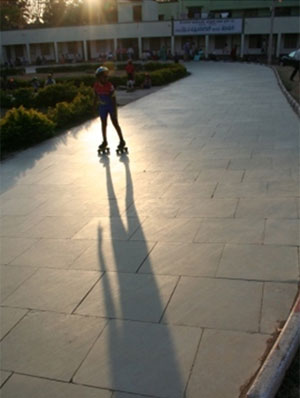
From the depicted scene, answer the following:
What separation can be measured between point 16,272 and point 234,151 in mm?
4783

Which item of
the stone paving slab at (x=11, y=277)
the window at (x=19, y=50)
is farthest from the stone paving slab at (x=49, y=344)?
the window at (x=19, y=50)

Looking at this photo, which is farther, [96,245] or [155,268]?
[96,245]

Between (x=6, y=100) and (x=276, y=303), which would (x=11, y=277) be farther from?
(x=6, y=100)

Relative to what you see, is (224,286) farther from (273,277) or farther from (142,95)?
(142,95)

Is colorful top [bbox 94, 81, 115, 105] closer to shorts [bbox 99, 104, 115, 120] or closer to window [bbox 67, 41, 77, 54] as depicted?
shorts [bbox 99, 104, 115, 120]

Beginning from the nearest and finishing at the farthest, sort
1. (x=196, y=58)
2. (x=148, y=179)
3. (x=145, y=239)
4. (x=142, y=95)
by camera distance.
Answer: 1. (x=145, y=239)
2. (x=148, y=179)
3. (x=142, y=95)
4. (x=196, y=58)

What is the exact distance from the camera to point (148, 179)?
621 cm

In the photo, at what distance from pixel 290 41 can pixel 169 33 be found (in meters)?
11.3

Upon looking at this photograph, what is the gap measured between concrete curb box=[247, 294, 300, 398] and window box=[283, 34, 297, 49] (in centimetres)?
4043

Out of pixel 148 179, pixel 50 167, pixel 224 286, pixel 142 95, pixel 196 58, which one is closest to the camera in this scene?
pixel 224 286

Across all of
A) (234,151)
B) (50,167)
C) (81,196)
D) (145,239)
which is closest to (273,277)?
(145,239)

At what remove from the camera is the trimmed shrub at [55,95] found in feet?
49.8

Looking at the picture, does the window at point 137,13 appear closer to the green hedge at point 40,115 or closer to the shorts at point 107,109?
the green hedge at point 40,115

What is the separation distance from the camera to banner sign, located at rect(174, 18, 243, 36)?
1468 inches
